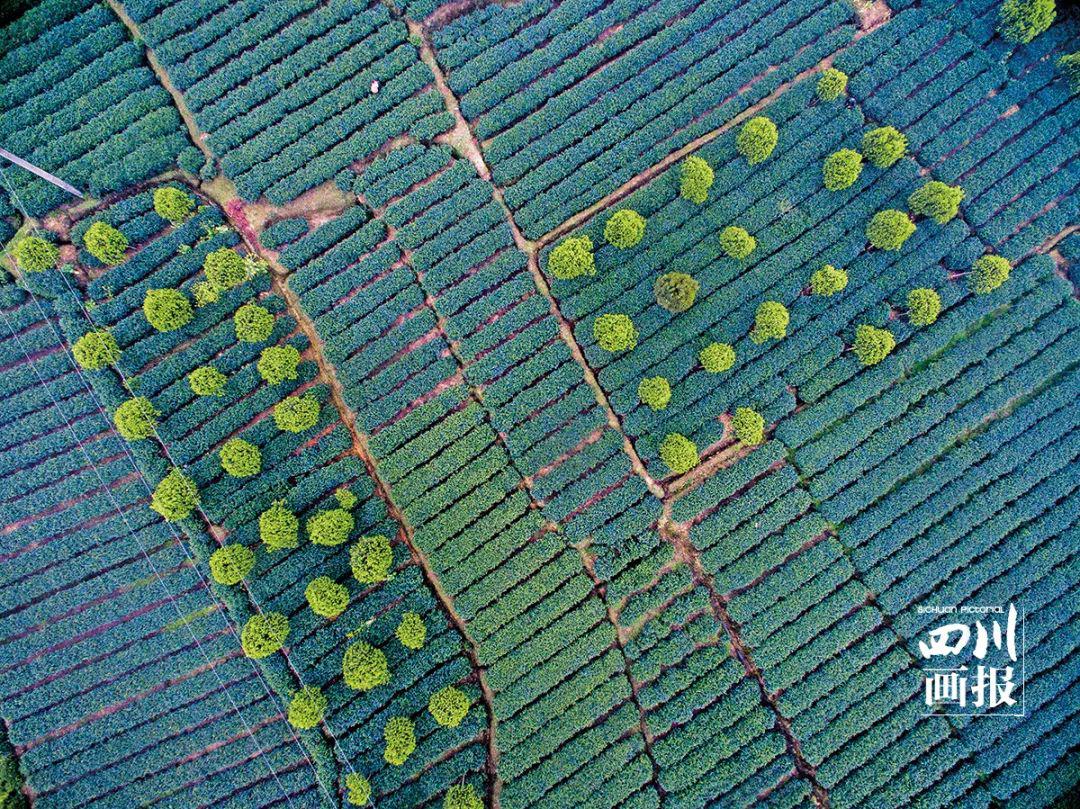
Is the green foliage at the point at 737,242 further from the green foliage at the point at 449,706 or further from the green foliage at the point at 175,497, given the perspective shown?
the green foliage at the point at 175,497

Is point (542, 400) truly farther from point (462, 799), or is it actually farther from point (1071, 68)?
point (1071, 68)

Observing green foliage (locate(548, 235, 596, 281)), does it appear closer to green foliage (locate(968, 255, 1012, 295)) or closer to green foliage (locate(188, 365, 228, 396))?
green foliage (locate(188, 365, 228, 396))

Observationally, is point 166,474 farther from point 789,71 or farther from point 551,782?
point 789,71

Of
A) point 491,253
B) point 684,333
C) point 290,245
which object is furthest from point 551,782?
point 290,245

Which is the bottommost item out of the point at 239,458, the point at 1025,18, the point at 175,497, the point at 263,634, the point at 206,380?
the point at 263,634

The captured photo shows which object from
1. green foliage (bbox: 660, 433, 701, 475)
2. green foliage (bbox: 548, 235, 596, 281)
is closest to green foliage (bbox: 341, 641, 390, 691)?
green foliage (bbox: 660, 433, 701, 475)

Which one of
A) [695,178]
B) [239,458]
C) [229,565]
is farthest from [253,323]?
[695,178]
